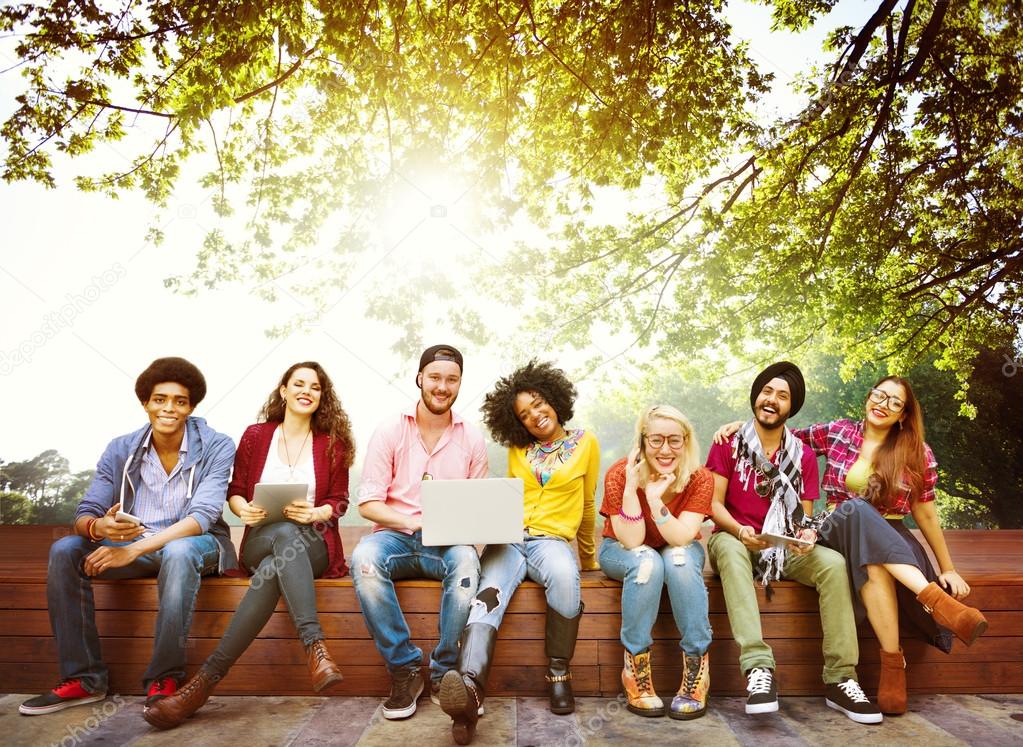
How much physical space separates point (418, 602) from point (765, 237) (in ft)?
16.5

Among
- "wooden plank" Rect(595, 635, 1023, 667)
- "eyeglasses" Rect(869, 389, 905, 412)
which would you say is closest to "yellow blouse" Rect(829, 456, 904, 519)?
"eyeglasses" Rect(869, 389, 905, 412)

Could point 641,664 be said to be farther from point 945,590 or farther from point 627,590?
point 945,590

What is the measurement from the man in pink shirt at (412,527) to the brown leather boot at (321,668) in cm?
16

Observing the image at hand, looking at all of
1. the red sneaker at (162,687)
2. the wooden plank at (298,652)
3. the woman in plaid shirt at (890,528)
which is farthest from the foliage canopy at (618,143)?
the red sneaker at (162,687)

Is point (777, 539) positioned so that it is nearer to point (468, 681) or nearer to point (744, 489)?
point (744, 489)

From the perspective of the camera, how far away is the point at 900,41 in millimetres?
5602

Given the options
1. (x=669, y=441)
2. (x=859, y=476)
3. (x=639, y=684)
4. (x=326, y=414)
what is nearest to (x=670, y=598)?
(x=639, y=684)

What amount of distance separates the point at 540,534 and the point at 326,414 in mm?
933

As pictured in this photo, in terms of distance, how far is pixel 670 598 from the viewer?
236 cm

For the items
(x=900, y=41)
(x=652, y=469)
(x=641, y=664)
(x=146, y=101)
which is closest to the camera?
(x=641, y=664)

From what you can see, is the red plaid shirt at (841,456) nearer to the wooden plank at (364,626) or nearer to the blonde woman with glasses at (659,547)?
the wooden plank at (364,626)

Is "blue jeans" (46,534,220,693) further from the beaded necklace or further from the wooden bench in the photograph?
the beaded necklace

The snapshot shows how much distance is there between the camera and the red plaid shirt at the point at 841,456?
8.45 ft

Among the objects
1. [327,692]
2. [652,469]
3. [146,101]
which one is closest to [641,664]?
[652,469]
